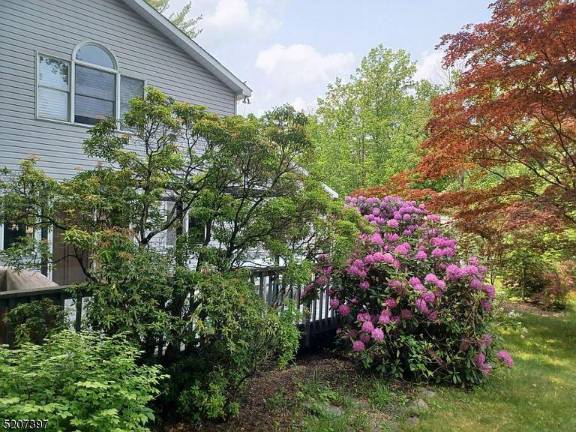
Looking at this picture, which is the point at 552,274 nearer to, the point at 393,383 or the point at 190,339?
the point at 393,383

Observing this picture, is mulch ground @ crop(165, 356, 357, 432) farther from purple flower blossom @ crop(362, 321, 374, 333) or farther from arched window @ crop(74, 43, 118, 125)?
arched window @ crop(74, 43, 118, 125)

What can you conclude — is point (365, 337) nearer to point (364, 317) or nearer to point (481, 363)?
point (364, 317)

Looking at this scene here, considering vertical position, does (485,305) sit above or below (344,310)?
above

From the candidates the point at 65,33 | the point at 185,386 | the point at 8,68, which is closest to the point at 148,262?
the point at 185,386

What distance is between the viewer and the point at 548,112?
6.06m

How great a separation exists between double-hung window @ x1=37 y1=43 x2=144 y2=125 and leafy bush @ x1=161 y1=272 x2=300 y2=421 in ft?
18.5

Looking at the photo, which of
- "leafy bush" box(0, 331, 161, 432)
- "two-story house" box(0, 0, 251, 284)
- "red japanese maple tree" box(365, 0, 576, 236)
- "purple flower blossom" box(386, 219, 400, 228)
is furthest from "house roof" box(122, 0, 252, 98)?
"leafy bush" box(0, 331, 161, 432)

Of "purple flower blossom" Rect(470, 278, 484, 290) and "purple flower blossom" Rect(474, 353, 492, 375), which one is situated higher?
"purple flower blossom" Rect(470, 278, 484, 290)

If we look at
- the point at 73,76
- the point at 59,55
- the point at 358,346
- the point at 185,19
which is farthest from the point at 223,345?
the point at 185,19

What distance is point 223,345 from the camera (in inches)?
126

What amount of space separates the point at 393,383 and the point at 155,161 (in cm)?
327

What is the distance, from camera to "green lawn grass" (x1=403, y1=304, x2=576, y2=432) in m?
3.77

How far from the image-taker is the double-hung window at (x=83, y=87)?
721 cm

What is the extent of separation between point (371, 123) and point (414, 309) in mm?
10848
